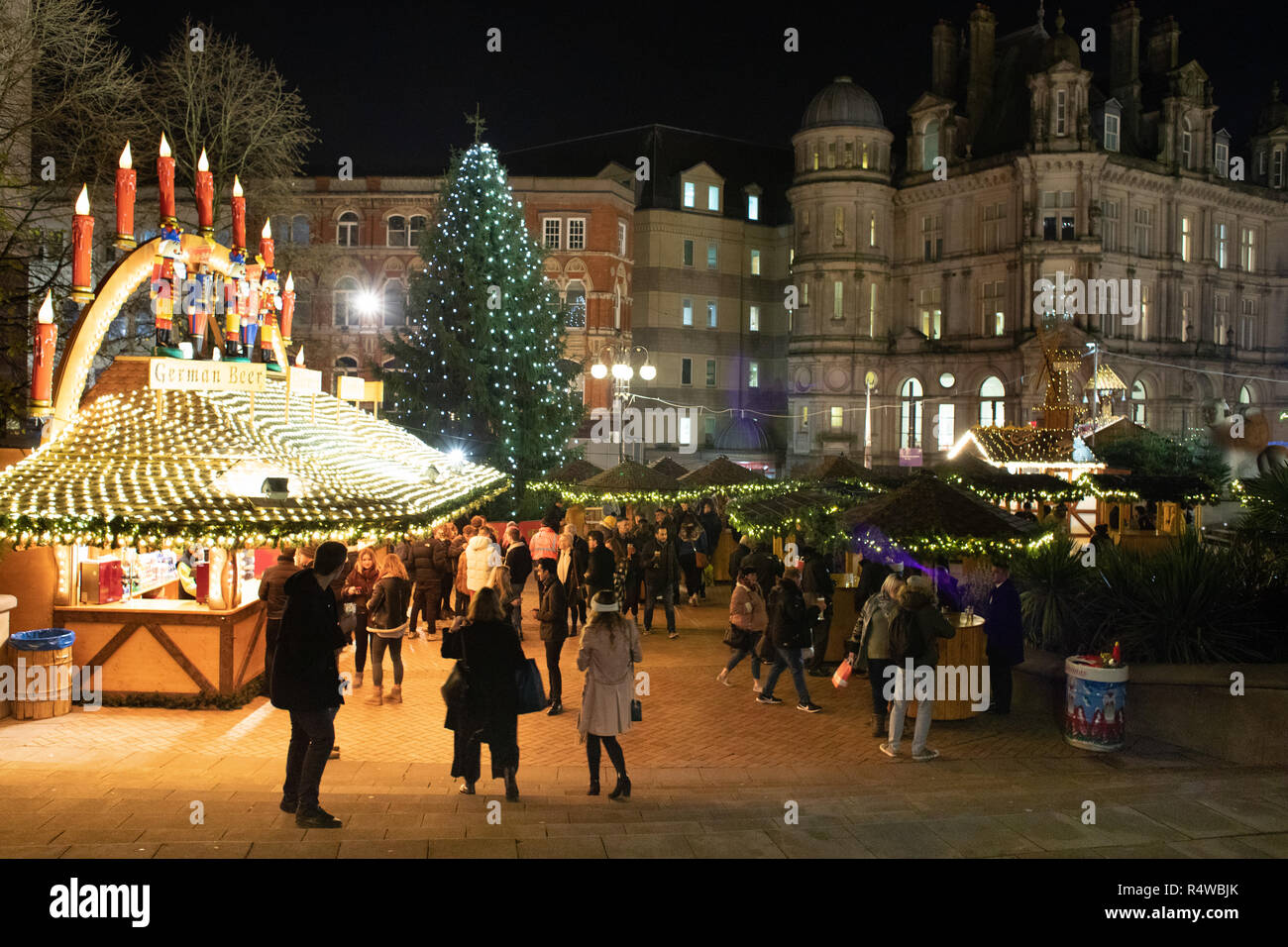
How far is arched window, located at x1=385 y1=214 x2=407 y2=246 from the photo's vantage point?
166 ft

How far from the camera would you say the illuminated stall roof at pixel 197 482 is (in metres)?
10.5

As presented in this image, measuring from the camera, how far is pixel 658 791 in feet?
30.6

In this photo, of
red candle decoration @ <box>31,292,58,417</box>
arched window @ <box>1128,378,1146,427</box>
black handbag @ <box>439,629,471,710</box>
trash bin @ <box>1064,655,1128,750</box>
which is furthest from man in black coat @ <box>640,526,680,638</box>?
arched window @ <box>1128,378,1146,427</box>

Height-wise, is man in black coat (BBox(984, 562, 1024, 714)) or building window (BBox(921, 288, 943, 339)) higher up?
building window (BBox(921, 288, 943, 339))

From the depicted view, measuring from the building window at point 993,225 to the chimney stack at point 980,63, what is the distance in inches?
172

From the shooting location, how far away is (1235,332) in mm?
53406

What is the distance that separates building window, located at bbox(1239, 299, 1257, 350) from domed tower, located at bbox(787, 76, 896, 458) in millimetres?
18008

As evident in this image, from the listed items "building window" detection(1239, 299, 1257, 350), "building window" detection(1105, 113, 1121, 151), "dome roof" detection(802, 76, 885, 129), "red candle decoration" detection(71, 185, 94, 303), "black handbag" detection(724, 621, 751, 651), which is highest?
"dome roof" detection(802, 76, 885, 129)

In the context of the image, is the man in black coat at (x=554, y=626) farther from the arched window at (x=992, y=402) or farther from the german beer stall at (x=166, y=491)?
the arched window at (x=992, y=402)

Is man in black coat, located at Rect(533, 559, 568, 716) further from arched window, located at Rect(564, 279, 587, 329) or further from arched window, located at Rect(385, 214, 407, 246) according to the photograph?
arched window, located at Rect(385, 214, 407, 246)

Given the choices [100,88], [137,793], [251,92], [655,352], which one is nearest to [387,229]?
[655,352]

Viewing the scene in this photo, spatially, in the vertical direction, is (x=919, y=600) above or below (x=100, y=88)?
below

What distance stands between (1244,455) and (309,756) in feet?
145

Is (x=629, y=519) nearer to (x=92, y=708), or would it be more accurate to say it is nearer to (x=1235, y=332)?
(x=92, y=708)
